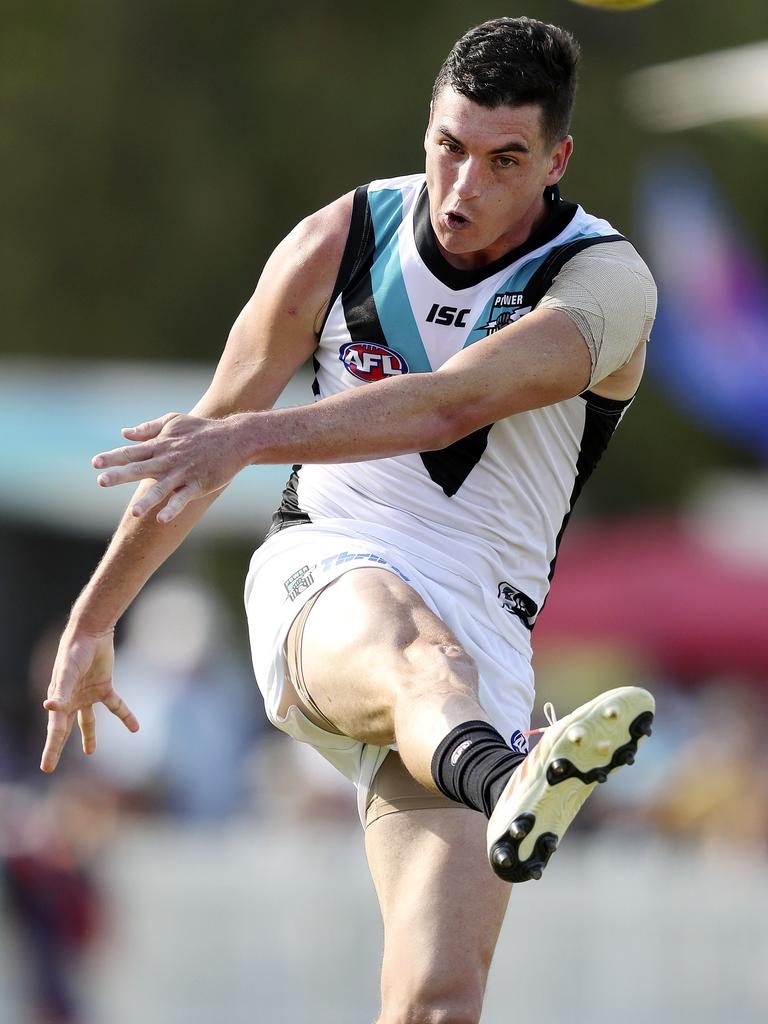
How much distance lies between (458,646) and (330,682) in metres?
0.36

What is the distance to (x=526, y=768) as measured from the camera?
4262 millimetres

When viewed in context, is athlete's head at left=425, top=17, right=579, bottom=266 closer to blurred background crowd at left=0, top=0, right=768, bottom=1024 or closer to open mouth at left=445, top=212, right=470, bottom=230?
open mouth at left=445, top=212, right=470, bottom=230

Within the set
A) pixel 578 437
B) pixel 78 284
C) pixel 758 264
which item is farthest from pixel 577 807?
pixel 78 284

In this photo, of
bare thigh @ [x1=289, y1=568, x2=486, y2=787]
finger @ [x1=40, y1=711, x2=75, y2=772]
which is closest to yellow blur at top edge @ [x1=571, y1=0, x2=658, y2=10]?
bare thigh @ [x1=289, y1=568, x2=486, y2=787]

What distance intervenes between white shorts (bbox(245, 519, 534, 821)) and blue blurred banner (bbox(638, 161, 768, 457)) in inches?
536

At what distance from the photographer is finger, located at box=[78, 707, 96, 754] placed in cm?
571

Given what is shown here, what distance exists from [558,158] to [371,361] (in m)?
0.77

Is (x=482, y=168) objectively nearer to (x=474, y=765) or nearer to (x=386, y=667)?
(x=386, y=667)

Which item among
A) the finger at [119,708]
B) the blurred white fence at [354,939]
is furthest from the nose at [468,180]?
the blurred white fence at [354,939]

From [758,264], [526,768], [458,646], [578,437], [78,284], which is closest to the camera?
[526,768]

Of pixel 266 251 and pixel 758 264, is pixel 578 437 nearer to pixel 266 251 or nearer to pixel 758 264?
pixel 758 264

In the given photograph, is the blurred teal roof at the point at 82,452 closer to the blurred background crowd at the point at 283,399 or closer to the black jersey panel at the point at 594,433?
the blurred background crowd at the point at 283,399

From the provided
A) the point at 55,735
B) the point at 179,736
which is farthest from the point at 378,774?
the point at 179,736

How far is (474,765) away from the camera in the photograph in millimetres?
4410
